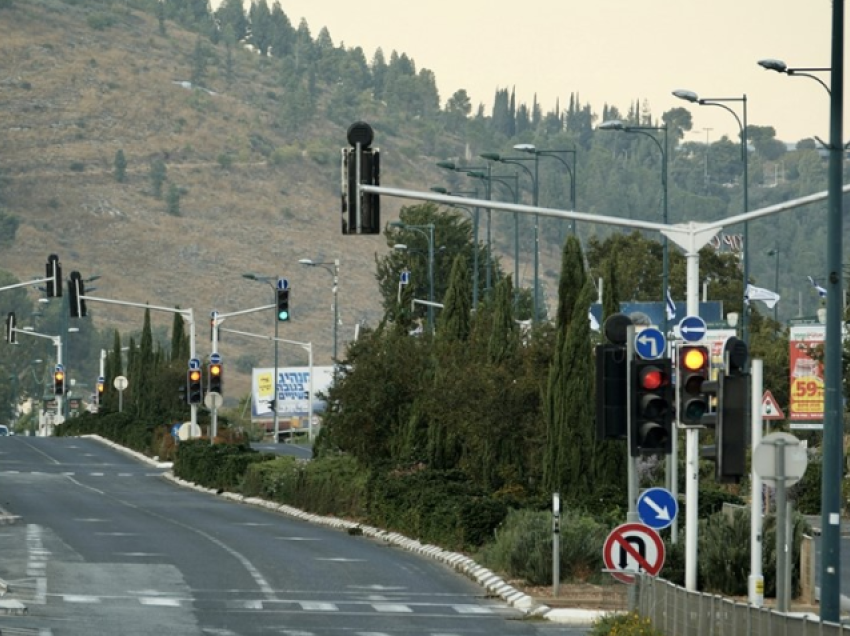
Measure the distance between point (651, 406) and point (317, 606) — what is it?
8.28 meters

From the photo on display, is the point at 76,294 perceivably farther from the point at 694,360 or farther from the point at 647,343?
the point at 694,360

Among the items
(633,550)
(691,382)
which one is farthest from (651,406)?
(633,550)

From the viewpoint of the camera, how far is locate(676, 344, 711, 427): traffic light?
25.0 metres

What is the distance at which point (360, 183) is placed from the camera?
24.6 meters

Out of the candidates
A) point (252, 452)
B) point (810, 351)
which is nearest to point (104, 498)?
point (252, 452)

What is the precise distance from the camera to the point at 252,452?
229ft

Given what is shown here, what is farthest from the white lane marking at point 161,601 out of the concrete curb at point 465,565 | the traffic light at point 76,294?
the traffic light at point 76,294

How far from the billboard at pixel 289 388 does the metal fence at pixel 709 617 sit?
114 m

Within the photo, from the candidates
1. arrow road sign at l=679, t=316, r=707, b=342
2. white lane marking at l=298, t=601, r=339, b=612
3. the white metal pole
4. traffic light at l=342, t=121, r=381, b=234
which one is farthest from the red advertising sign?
traffic light at l=342, t=121, r=381, b=234

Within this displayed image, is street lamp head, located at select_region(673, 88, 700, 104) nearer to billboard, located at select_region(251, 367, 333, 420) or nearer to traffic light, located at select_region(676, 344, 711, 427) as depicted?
traffic light, located at select_region(676, 344, 711, 427)

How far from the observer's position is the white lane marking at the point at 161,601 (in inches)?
1235

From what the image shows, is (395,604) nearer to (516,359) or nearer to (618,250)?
(516,359)

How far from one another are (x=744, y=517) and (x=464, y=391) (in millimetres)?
17493

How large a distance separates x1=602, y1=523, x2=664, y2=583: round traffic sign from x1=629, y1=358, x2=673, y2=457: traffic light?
3.40 feet
